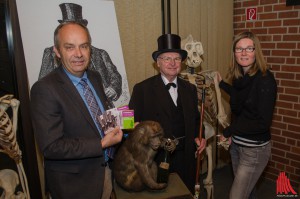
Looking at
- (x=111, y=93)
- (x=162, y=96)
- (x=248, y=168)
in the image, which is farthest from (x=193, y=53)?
(x=248, y=168)

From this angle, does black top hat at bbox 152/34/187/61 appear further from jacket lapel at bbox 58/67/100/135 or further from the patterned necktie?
jacket lapel at bbox 58/67/100/135

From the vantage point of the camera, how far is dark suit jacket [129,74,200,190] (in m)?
2.36

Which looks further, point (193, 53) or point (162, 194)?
point (193, 53)

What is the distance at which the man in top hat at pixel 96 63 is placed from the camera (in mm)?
2283

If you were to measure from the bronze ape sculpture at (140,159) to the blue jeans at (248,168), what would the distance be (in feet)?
2.58

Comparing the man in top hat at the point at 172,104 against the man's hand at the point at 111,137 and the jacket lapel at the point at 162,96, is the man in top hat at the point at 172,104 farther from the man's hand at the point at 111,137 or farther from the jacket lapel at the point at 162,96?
the man's hand at the point at 111,137

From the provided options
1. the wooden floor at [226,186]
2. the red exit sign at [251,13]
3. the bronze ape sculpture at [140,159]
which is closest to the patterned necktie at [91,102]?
the bronze ape sculpture at [140,159]

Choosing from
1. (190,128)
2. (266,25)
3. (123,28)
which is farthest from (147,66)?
(266,25)

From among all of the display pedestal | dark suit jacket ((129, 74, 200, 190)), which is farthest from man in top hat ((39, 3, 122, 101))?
the display pedestal

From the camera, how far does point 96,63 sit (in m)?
2.53

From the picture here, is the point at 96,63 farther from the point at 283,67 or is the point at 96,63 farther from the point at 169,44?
the point at 283,67

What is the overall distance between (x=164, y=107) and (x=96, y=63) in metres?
0.76

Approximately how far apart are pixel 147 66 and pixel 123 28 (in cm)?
51

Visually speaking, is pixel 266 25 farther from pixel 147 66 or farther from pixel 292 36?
pixel 147 66
